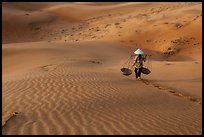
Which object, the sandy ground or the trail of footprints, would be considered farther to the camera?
the trail of footprints

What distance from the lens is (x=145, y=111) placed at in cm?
816

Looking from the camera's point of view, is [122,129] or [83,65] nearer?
[122,129]

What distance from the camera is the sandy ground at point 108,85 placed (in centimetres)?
711

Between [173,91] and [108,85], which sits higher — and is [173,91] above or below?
below

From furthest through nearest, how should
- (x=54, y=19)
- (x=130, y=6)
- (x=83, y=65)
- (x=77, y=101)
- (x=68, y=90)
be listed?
1. (x=130, y=6)
2. (x=54, y=19)
3. (x=83, y=65)
4. (x=68, y=90)
5. (x=77, y=101)

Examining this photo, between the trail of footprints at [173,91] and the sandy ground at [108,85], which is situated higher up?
the sandy ground at [108,85]

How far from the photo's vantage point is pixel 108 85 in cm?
1116

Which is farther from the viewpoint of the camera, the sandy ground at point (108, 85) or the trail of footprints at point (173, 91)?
the trail of footprints at point (173, 91)

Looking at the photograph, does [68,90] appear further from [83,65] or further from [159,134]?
[83,65]

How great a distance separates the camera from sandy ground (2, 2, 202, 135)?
711cm

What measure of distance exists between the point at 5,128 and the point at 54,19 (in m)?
34.0

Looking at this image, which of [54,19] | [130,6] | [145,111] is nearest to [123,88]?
[145,111]

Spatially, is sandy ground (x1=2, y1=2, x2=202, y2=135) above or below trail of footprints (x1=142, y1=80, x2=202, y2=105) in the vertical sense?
above

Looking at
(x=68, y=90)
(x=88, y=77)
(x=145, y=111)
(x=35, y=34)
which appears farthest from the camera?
(x=35, y=34)
